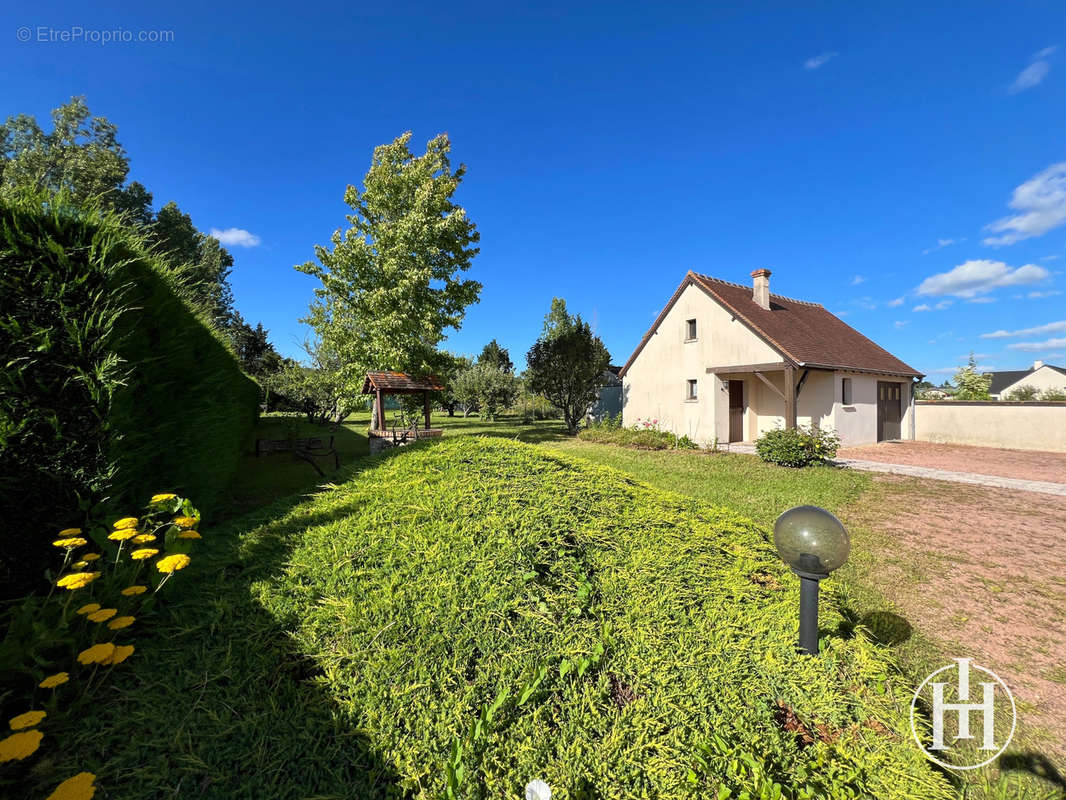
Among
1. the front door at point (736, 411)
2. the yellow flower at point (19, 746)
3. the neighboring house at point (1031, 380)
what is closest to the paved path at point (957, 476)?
the front door at point (736, 411)

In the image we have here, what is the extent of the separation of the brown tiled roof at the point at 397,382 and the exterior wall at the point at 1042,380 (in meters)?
57.0

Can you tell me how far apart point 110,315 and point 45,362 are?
1.49 ft

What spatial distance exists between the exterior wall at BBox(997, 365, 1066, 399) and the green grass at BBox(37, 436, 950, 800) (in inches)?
2350

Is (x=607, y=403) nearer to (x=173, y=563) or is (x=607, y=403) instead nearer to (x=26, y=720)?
(x=173, y=563)

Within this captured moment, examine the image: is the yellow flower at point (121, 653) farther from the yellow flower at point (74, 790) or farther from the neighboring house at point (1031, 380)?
the neighboring house at point (1031, 380)

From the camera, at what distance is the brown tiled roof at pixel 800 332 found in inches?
520

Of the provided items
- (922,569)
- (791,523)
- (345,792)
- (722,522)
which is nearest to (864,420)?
(922,569)

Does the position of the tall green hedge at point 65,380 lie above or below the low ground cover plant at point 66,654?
above

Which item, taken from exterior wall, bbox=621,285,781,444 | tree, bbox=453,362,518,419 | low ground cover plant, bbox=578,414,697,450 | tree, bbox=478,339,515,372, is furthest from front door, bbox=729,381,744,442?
tree, bbox=478,339,515,372

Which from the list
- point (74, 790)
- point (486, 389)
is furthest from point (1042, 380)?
point (74, 790)

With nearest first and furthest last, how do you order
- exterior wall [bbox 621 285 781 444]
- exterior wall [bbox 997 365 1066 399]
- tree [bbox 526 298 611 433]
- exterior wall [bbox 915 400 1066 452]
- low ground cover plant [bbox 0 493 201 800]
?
low ground cover plant [bbox 0 493 201 800]
exterior wall [bbox 915 400 1066 452]
exterior wall [bbox 621 285 781 444]
tree [bbox 526 298 611 433]
exterior wall [bbox 997 365 1066 399]

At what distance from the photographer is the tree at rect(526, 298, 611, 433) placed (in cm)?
1902

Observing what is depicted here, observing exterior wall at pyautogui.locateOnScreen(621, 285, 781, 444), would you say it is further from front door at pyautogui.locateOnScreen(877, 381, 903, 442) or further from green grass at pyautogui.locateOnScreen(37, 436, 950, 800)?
green grass at pyautogui.locateOnScreen(37, 436, 950, 800)

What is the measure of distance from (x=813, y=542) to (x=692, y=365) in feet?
45.6
